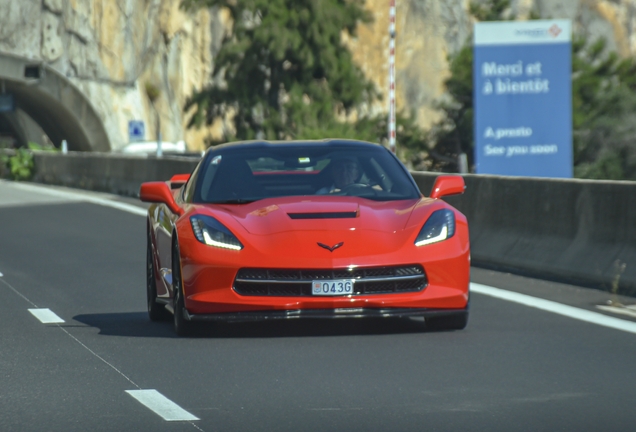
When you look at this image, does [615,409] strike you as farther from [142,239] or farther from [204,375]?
[142,239]

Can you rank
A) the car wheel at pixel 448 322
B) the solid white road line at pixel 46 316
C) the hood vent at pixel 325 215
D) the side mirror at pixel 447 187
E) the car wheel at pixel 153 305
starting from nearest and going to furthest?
the hood vent at pixel 325 215
the car wheel at pixel 448 322
the side mirror at pixel 447 187
the car wheel at pixel 153 305
the solid white road line at pixel 46 316

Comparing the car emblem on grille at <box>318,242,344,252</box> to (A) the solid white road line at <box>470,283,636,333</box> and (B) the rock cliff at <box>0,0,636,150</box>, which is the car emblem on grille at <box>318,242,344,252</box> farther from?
(B) the rock cliff at <box>0,0,636,150</box>

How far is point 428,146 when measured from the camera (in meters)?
49.3

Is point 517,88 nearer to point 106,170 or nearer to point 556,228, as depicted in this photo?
point 556,228

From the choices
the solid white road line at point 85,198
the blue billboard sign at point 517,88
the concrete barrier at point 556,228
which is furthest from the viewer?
the solid white road line at point 85,198

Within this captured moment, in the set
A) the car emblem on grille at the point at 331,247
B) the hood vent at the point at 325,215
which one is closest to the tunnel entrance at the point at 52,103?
the hood vent at the point at 325,215

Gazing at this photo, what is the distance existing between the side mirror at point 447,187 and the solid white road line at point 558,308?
139 centimetres

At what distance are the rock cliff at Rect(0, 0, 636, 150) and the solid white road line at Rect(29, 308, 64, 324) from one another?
157 feet

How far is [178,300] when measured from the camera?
910 centimetres

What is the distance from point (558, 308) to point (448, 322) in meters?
1.70

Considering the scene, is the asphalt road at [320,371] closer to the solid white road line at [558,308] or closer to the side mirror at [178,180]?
the solid white road line at [558,308]

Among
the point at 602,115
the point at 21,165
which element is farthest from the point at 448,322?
the point at 21,165

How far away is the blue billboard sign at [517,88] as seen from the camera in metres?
21.6

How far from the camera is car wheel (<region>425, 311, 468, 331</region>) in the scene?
930cm
